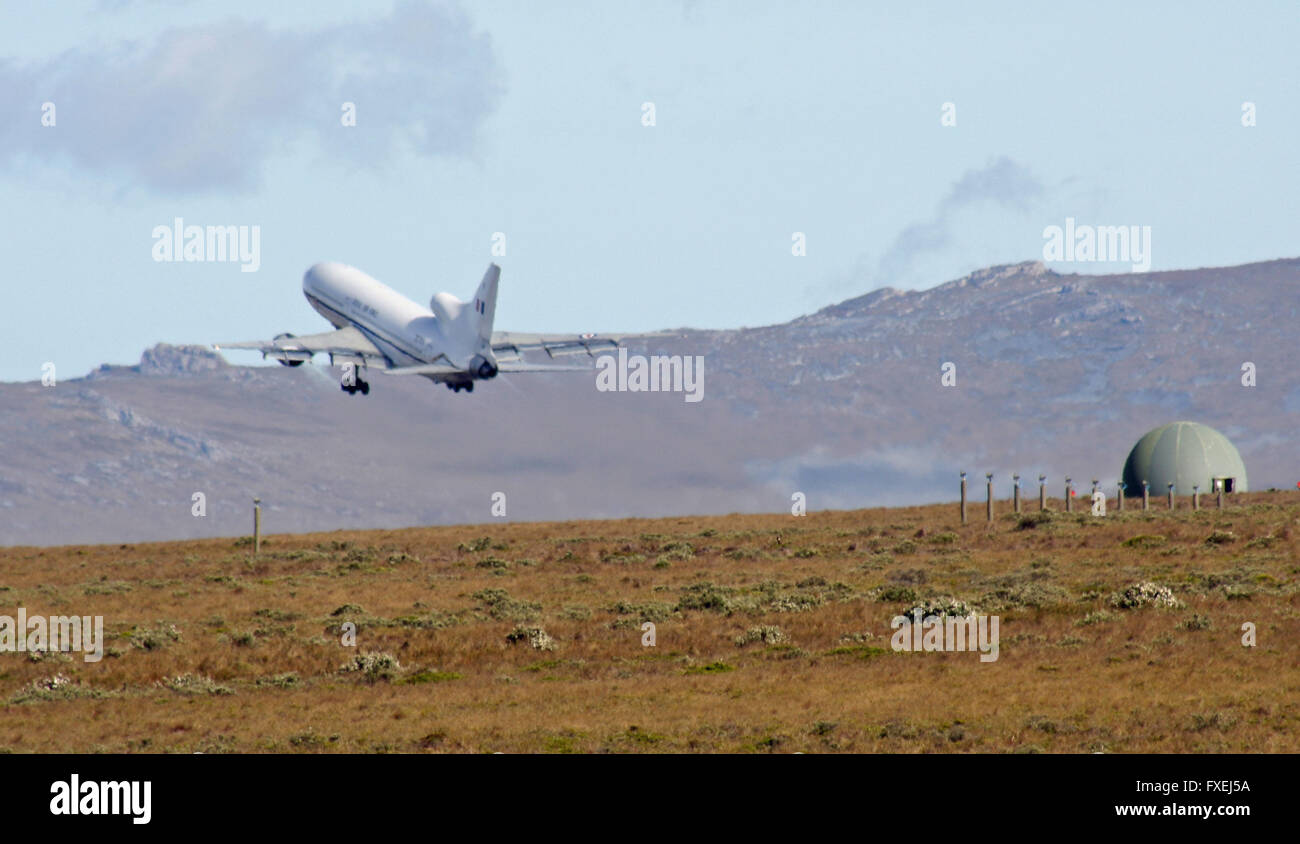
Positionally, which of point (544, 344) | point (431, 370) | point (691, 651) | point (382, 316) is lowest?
point (691, 651)

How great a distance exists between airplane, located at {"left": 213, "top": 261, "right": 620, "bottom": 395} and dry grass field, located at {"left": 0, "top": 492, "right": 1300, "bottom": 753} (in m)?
15.2

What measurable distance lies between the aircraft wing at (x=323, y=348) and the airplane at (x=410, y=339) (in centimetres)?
5

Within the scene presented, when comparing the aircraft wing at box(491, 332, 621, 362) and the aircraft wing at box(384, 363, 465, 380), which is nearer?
the aircraft wing at box(384, 363, 465, 380)

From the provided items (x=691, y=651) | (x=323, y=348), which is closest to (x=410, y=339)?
(x=323, y=348)

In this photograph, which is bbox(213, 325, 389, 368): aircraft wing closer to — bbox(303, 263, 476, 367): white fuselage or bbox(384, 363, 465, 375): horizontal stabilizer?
bbox(303, 263, 476, 367): white fuselage

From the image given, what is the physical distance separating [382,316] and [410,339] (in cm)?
414

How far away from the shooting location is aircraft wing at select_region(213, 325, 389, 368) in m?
84.1

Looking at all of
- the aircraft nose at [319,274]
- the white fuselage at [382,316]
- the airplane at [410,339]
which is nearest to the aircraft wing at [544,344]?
the airplane at [410,339]

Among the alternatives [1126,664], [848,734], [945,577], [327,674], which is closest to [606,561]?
[945,577]

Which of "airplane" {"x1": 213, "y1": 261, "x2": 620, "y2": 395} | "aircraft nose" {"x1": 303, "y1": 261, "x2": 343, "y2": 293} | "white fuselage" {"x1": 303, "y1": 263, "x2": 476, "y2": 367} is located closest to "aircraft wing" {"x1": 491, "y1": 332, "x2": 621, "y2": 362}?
"airplane" {"x1": 213, "y1": 261, "x2": 620, "y2": 395}

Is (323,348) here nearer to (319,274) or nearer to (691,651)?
(319,274)

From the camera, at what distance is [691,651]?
39.8 m
